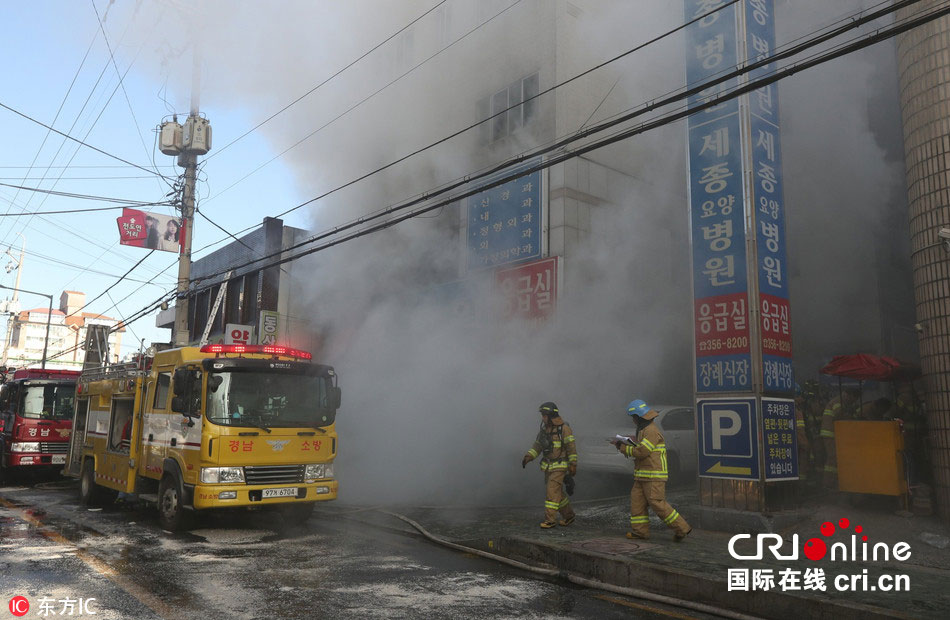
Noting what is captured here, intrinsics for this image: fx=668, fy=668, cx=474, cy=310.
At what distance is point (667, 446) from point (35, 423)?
1091cm

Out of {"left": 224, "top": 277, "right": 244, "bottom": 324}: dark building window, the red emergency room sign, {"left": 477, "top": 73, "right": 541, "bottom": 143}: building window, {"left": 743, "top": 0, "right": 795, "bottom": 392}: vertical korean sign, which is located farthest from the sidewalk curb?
{"left": 224, "top": 277, "right": 244, "bottom": 324}: dark building window

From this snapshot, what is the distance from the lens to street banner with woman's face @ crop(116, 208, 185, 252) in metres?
14.0

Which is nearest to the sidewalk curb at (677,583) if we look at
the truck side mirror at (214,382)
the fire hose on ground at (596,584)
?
the fire hose on ground at (596,584)

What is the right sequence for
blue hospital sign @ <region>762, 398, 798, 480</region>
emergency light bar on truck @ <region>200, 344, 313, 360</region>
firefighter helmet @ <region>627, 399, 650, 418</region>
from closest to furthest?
1. firefighter helmet @ <region>627, 399, 650, 418</region>
2. blue hospital sign @ <region>762, 398, 798, 480</region>
3. emergency light bar on truck @ <region>200, 344, 313, 360</region>

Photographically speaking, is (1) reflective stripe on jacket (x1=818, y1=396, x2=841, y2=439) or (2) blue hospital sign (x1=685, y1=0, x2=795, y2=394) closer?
(2) blue hospital sign (x1=685, y1=0, x2=795, y2=394)

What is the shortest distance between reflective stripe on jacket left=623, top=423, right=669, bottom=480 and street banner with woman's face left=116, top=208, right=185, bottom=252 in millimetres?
10987

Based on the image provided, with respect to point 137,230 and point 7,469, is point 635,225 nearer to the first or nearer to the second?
point 137,230

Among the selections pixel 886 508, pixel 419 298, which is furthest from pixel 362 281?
pixel 886 508

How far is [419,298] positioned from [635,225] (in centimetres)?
420

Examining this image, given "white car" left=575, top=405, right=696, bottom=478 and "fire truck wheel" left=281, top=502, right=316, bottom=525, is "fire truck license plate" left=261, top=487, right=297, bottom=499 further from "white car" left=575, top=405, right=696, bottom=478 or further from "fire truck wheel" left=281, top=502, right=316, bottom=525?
"white car" left=575, top=405, right=696, bottom=478

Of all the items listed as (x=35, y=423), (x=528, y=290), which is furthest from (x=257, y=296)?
(x=528, y=290)

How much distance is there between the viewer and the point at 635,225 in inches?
447

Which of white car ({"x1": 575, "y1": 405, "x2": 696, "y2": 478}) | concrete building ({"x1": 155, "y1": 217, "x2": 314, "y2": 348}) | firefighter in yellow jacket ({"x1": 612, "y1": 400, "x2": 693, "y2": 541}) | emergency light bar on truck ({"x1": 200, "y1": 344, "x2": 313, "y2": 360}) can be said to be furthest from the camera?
concrete building ({"x1": 155, "y1": 217, "x2": 314, "y2": 348})

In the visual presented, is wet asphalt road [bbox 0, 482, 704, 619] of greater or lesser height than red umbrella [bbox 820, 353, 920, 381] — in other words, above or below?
below
